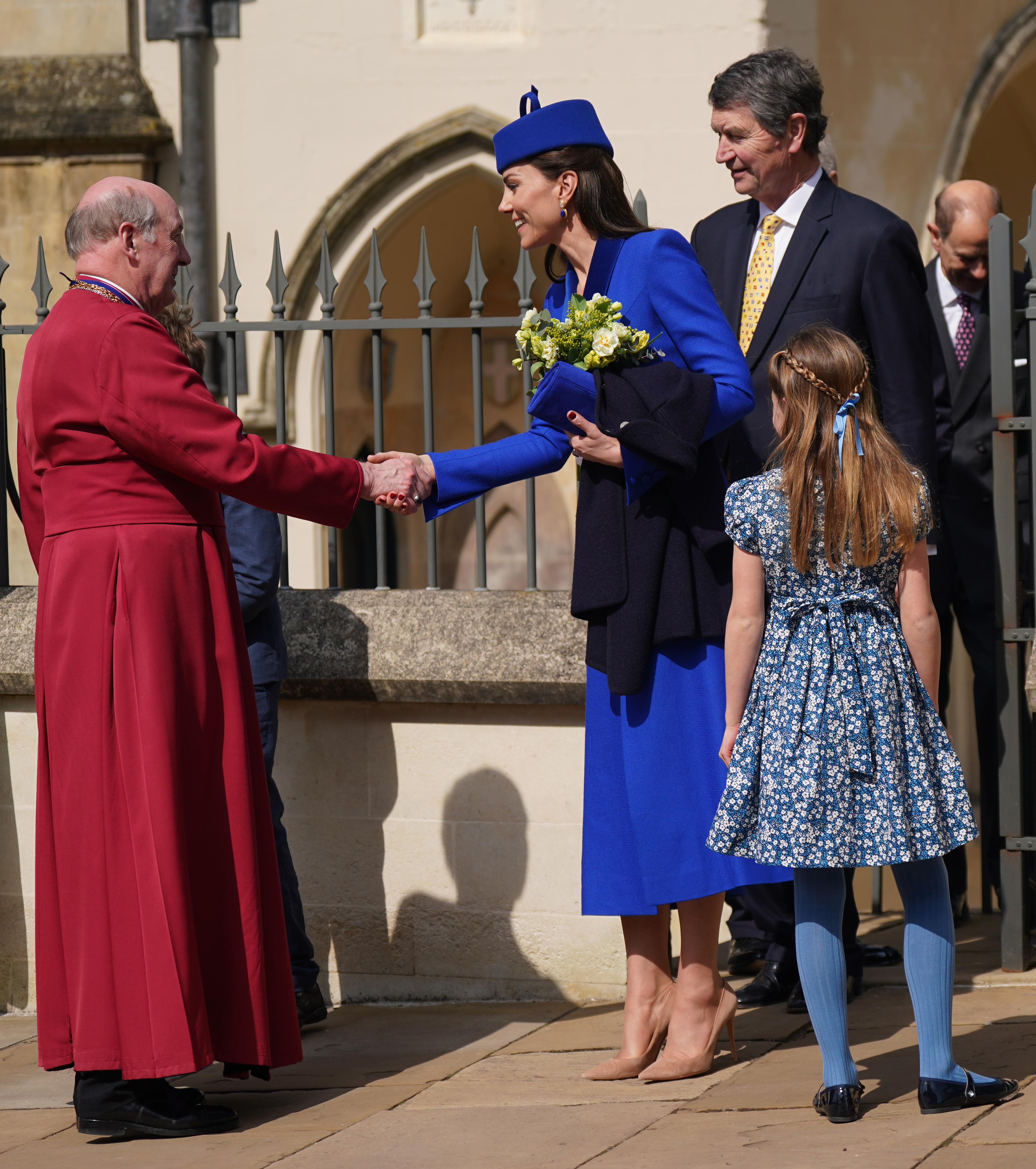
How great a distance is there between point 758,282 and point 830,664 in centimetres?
129

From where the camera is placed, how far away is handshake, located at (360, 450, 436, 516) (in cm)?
400

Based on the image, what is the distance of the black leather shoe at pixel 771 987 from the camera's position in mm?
4578

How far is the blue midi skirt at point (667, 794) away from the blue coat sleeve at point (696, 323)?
545 millimetres

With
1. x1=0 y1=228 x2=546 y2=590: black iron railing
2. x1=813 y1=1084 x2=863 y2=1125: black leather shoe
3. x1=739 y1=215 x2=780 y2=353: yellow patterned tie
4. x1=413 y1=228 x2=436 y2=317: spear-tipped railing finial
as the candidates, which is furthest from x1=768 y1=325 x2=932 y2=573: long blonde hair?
x1=413 y1=228 x2=436 y2=317: spear-tipped railing finial

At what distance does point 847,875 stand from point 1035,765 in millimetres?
653

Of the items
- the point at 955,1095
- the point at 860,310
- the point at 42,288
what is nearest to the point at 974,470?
the point at 860,310

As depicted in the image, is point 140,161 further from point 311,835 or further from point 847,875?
point 847,875

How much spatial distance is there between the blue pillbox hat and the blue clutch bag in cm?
48

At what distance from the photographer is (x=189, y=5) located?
11.2 meters

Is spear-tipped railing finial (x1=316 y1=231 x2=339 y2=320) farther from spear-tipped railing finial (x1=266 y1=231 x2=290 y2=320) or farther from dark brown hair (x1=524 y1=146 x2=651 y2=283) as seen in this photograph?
dark brown hair (x1=524 y1=146 x2=651 y2=283)

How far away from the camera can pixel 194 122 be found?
37.1 feet

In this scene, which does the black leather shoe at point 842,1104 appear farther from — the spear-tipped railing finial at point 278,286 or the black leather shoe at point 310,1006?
the spear-tipped railing finial at point 278,286

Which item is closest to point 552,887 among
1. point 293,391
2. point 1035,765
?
point 1035,765

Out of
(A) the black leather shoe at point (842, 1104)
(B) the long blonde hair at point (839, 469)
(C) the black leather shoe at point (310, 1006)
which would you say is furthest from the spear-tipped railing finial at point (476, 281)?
(A) the black leather shoe at point (842, 1104)
